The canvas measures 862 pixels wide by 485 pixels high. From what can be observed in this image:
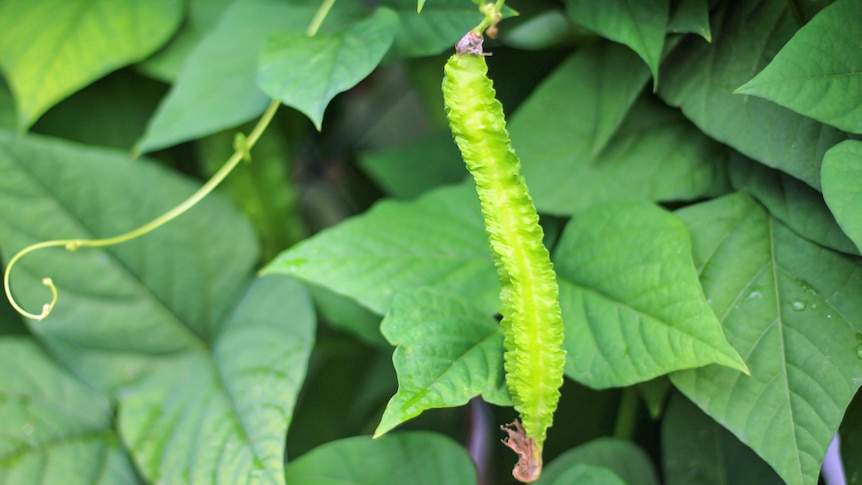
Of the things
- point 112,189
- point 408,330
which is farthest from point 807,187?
point 112,189

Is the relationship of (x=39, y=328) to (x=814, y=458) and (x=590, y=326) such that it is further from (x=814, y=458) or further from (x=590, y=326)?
(x=814, y=458)

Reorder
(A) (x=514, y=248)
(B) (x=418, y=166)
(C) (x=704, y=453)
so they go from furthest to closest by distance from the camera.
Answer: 1. (B) (x=418, y=166)
2. (C) (x=704, y=453)
3. (A) (x=514, y=248)

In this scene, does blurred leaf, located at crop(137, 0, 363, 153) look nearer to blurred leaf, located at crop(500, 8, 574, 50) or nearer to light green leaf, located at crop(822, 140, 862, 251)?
blurred leaf, located at crop(500, 8, 574, 50)

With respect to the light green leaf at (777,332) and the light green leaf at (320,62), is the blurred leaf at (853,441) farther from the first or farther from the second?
the light green leaf at (320,62)

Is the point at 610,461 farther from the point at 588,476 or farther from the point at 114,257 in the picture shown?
the point at 114,257

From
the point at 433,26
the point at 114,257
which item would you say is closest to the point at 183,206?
the point at 114,257
